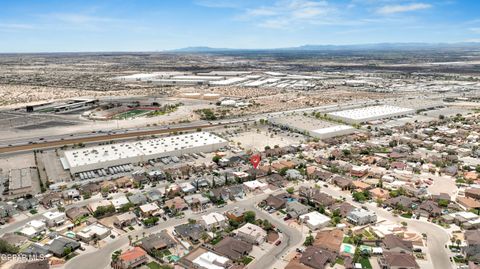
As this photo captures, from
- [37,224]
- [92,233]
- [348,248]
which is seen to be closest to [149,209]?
[92,233]

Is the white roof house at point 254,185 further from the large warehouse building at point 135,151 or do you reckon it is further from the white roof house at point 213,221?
the large warehouse building at point 135,151

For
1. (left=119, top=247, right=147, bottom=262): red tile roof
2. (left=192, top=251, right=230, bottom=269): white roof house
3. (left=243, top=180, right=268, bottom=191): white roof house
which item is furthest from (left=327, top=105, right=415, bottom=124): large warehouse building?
(left=119, top=247, right=147, bottom=262): red tile roof

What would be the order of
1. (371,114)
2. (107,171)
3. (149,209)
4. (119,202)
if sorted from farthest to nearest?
(371,114) → (107,171) → (119,202) → (149,209)

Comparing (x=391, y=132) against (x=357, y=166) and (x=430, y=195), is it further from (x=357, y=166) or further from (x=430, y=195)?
(x=430, y=195)

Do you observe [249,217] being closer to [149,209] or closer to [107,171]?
[149,209]

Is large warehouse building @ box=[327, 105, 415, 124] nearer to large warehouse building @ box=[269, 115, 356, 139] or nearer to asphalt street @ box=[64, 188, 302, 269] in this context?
large warehouse building @ box=[269, 115, 356, 139]

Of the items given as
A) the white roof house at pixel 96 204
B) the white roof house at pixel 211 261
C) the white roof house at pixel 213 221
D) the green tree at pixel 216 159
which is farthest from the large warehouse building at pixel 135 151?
the white roof house at pixel 211 261

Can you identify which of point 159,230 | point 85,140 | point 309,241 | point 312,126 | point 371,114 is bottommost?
point 159,230

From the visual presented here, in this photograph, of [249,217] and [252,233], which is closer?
[252,233]
